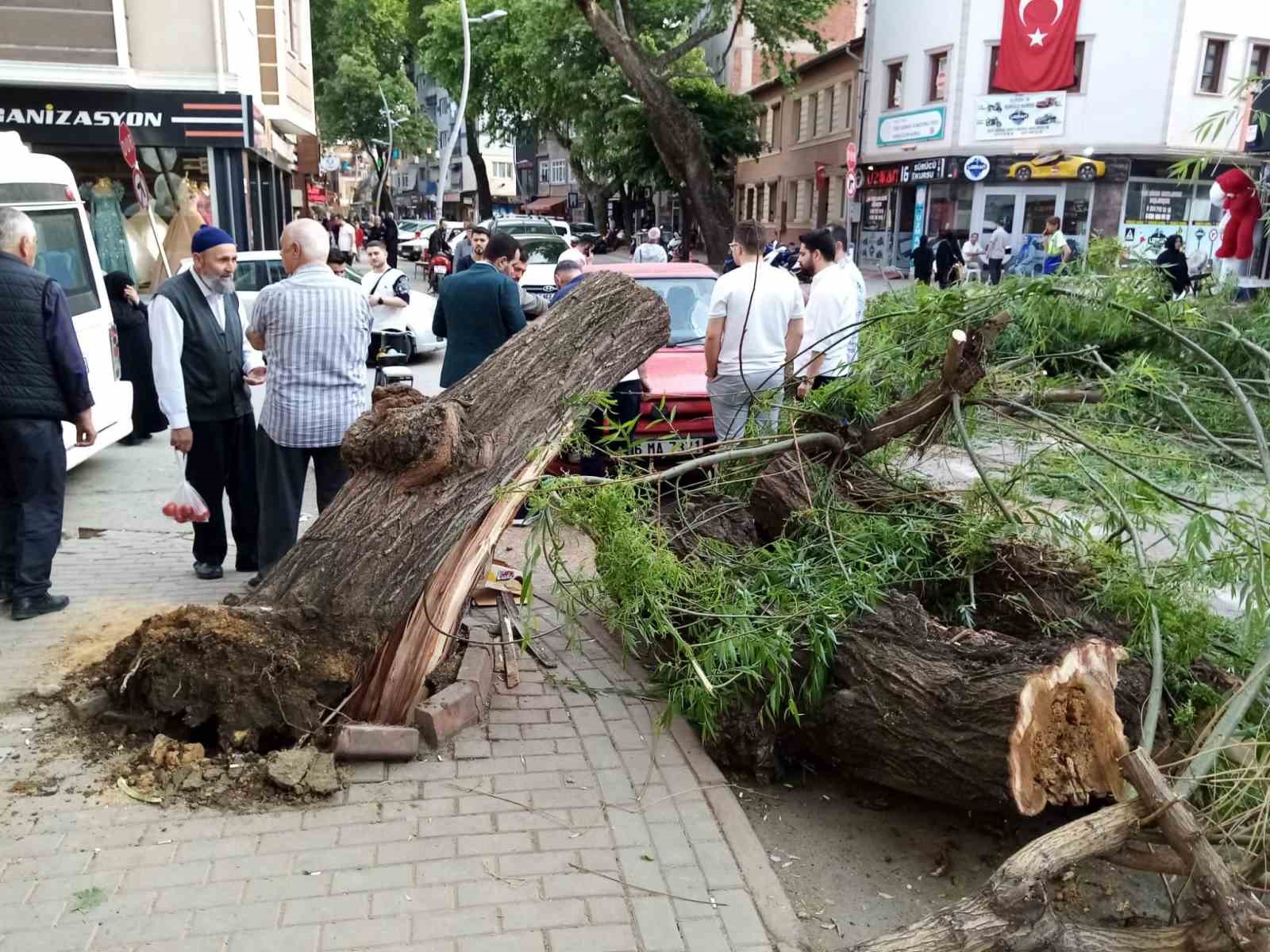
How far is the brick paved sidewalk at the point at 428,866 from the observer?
108 inches

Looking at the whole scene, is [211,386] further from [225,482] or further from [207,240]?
[207,240]

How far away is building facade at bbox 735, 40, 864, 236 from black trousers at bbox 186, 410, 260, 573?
29422 mm

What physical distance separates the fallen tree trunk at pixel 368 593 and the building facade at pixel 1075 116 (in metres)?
24.1

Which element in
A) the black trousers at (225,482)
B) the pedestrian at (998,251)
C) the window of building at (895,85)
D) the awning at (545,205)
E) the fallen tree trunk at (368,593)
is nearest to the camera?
the fallen tree trunk at (368,593)

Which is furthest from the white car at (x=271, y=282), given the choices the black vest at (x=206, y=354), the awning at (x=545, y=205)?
the awning at (x=545, y=205)

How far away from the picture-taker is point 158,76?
653 inches

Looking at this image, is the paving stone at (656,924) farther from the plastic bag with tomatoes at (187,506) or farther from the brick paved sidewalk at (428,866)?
the plastic bag with tomatoes at (187,506)

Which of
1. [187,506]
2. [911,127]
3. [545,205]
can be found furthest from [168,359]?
[545,205]

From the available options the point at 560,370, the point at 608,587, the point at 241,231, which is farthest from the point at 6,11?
the point at 608,587

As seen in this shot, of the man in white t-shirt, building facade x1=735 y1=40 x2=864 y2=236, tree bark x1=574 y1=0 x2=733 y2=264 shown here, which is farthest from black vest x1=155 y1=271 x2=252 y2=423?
building facade x1=735 y1=40 x2=864 y2=236

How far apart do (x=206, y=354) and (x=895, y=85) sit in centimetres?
3172

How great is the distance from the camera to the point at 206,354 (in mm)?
5160

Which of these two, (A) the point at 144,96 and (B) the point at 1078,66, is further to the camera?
(B) the point at 1078,66

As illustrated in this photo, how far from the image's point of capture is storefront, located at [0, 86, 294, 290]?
16.1 m
